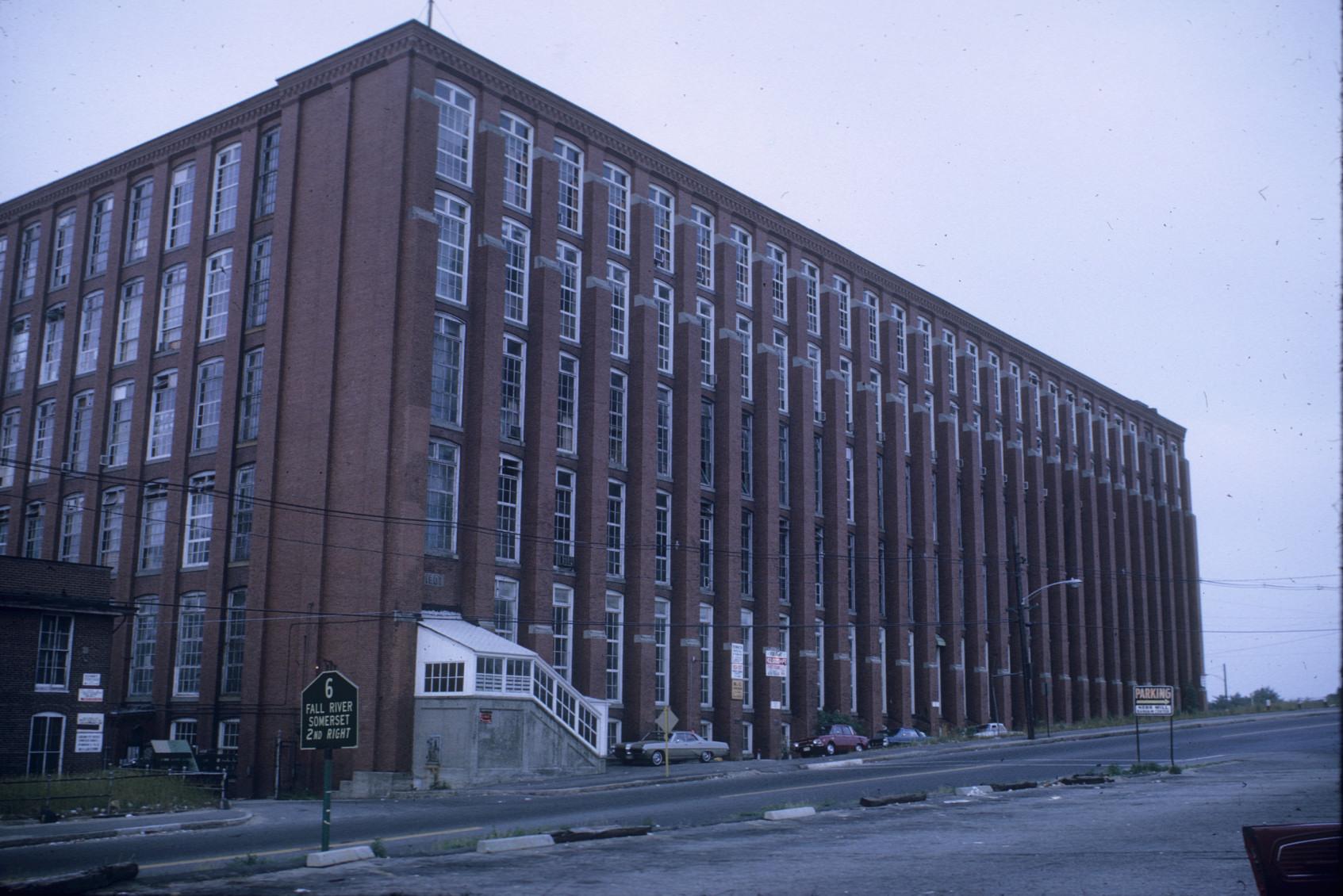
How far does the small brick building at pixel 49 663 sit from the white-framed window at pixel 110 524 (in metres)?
16.4

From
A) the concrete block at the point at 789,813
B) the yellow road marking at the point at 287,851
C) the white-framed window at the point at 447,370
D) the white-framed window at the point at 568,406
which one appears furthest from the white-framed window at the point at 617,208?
the yellow road marking at the point at 287,851

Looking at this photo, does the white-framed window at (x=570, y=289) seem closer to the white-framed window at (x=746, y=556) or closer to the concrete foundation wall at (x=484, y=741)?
the white-framed window at (x=746, y=556)

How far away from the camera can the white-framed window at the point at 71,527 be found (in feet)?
173

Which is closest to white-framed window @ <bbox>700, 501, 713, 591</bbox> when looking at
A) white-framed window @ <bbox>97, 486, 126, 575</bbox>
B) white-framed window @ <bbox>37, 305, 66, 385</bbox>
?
white-framed window @ <bbox>97, 486, 126, 575</bbox>

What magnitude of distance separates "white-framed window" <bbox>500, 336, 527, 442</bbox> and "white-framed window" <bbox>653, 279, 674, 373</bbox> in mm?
9317

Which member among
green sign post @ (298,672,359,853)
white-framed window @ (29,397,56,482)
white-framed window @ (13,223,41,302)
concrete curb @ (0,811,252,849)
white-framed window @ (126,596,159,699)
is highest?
white-framed window @ (13,223,41,302)

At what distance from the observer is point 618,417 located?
53438mm

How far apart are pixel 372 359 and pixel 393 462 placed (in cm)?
378

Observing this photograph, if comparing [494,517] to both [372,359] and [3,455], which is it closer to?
[372,359]

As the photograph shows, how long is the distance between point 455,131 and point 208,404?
1425 cm

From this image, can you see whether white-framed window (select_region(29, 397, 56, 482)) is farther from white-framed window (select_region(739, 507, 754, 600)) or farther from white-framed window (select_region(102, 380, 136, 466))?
white-framed window (select_region(739, 507, 754, 600))

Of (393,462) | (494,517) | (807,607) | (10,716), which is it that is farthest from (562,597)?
(10,716)

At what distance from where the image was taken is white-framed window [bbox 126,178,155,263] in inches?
2157

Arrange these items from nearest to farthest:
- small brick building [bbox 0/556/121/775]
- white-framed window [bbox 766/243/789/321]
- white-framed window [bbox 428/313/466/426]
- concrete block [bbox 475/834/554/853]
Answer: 1. concrete block [bbox 475/834/554/853]
2. small brick building [bbox 0/556/121/775]
3. white-framed window [bbox 428/313/466/426]
4. white-framed window [bbox 766/243/789/321]
